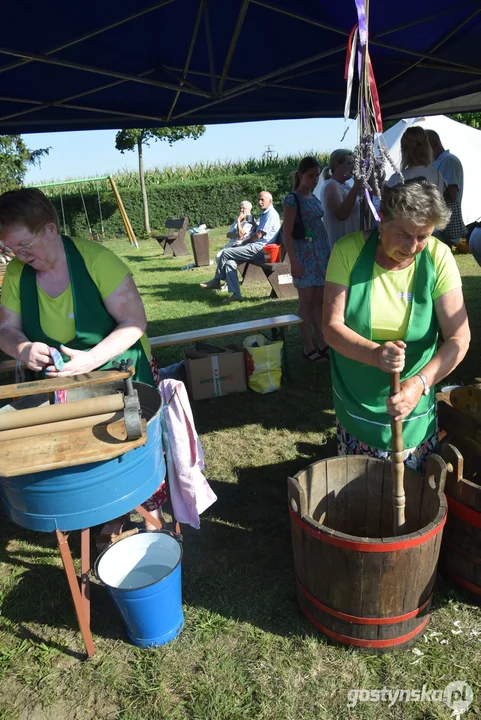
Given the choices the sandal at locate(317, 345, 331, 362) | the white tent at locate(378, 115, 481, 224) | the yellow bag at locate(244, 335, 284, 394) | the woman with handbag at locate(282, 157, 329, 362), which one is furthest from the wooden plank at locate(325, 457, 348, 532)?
the white tent at locate(378, 115, 481, 224)

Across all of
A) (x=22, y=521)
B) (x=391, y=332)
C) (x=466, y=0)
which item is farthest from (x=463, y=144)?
(x=22, y=521)

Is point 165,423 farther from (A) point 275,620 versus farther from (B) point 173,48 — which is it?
(B) point 173,48

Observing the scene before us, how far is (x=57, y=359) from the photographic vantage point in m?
2.16

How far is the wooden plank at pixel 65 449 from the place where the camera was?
1.72 meters

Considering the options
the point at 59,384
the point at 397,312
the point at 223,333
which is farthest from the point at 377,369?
the point at 223,333

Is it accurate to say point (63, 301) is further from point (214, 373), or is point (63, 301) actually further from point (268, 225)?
point (268, 225)

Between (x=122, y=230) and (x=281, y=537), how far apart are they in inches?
749

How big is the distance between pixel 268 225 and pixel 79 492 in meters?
7.97

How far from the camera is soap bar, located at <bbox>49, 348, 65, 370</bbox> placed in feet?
6.99

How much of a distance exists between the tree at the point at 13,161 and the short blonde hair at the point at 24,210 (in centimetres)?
1576

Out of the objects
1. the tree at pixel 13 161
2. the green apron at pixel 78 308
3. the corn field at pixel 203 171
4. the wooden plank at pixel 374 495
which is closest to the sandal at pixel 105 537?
the green apron at pixel 78 308

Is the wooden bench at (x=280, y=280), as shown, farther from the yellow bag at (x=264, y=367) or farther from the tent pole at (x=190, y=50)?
the tent pole at (x=190, y=50)

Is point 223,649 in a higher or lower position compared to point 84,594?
lower

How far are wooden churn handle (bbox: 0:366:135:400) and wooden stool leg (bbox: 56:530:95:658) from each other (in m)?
0.58
